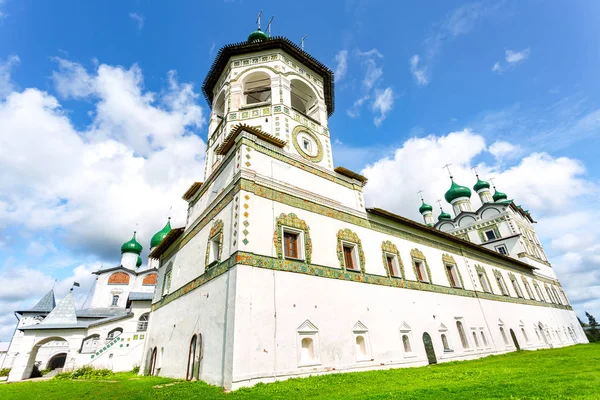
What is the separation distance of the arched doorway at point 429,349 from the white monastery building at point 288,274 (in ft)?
0.18

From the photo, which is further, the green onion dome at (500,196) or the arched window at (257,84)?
the green onion dome at (500,196)

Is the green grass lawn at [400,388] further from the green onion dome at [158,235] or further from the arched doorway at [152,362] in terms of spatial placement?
the green onion dome at [158,235]

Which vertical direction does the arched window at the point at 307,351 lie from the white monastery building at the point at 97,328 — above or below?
below

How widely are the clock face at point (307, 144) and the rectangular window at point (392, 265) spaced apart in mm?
4972

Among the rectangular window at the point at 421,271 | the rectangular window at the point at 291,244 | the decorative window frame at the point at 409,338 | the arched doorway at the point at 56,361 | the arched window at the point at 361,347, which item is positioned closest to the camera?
the rectangular window at the point at 291,244

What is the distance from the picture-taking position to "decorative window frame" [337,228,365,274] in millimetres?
10469

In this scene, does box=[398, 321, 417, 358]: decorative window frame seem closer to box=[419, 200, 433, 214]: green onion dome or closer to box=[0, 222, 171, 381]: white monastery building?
box=[0, 222, 171, 381]: white monastery building

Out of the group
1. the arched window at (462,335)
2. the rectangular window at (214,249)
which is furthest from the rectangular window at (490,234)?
the rectangular window at (214,249)

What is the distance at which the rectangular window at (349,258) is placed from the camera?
10.8 metres

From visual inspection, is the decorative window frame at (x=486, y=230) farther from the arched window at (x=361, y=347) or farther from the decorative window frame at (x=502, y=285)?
the arched window at (x=361, y=347)

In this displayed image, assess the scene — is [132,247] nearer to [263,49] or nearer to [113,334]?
[113,334]

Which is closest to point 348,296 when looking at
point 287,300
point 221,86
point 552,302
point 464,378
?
point 287,300

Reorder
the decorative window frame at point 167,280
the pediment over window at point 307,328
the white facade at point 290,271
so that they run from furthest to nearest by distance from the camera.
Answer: the decorative window frame at point 167,280 < the pediment over window at point 307,328 < the white facade at point 290,271

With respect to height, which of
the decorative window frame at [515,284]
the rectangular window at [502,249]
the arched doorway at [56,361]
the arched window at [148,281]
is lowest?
the arched doorway at [56,361]
